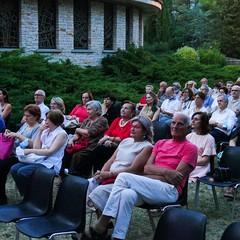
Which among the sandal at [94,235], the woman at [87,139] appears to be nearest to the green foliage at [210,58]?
the woman at [87,139]

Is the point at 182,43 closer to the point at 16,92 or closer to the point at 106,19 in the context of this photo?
the point at 106,19

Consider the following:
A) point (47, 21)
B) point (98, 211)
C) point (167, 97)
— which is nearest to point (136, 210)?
point (98, 211)

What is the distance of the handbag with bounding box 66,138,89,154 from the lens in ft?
24.6

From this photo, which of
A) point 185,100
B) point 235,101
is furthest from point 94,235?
point 185,100

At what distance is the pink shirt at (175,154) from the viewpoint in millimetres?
5234

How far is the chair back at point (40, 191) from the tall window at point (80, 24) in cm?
1520

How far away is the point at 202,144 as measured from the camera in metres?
6.53

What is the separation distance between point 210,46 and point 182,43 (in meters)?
3.30

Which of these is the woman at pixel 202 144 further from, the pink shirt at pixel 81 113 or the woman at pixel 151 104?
the woman at pixel 151 104

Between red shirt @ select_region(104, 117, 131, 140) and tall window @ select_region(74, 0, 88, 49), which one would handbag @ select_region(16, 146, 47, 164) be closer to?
red shirt @ select_region(104, 117, 131, 140)

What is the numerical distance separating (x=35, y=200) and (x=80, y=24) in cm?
1566

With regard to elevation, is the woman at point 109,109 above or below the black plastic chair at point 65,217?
above

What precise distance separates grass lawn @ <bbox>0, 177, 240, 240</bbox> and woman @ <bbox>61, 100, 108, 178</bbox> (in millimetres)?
1030

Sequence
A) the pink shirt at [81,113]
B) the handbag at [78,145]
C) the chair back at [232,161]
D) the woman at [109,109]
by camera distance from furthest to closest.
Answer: the pink shirt at [81,113] → the woman at [109,109] → the handbag at [78,145] → the chair back at [232,161]
